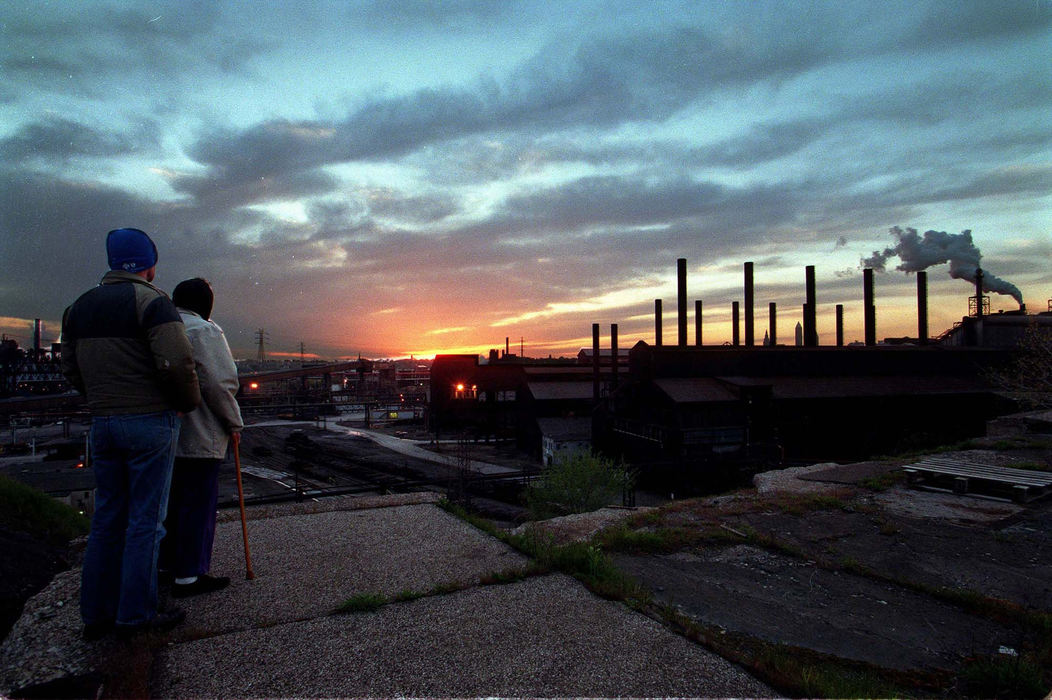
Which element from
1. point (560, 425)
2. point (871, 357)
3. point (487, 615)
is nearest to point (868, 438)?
point (871, 357)

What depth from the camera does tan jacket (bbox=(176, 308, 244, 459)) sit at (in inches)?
104

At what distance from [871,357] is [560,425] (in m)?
19.3

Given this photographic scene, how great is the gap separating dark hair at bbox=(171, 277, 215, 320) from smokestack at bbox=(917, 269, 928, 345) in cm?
4365

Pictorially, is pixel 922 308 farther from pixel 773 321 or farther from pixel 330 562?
pixel 330 562

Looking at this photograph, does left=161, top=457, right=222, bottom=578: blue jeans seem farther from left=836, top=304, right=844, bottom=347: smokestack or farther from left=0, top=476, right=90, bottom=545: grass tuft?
left=836, top=304, right=844, bottom=347: smokestack

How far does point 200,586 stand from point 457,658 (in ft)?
5.10

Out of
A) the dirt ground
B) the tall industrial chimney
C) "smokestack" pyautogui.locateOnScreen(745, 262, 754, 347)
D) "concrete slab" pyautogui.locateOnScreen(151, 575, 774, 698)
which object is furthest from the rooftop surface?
"smokestack" pyautogui.locateOnScreen(745, 262, 754, 347)

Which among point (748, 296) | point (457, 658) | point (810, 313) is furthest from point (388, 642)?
point (810, 313)

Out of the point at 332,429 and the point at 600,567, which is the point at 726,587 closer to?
the point at 600,567

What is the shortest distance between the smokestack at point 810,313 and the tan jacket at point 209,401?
3671 centimetres

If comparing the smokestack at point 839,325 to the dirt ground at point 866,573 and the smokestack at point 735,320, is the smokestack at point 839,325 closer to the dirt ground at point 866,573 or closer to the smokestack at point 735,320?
the smokestack at point 735,320

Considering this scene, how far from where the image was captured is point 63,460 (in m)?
30.5

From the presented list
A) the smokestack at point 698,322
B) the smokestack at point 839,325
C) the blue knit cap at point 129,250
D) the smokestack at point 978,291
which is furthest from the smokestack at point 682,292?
the blue knit cap at point 129,250

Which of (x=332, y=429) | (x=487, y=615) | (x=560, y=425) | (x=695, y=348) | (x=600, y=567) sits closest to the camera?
(x=487, y=615)
